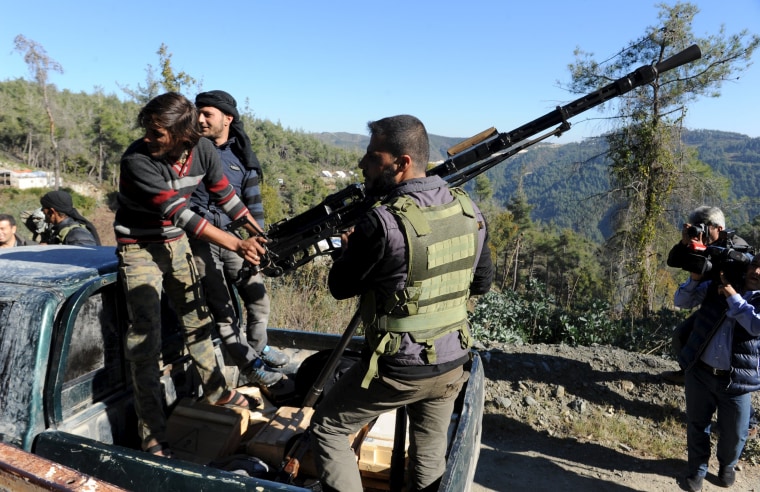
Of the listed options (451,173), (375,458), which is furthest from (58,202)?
(375,458)

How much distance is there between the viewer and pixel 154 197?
8.88 feet

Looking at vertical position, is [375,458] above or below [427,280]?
below

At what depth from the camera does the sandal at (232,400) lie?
10.4ft

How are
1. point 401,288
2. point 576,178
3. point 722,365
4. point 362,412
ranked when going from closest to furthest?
point 401,288
point 362,412
point 722,365
point 576,178

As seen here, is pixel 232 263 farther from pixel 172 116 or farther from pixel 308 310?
pixel 308 310

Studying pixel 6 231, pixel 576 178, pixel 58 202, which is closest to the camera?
pixel 6 231

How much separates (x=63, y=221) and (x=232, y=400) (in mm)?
3372

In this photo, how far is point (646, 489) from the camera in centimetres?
440

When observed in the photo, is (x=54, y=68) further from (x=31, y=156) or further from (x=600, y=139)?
(x=600, y=139)

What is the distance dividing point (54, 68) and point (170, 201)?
107 ft

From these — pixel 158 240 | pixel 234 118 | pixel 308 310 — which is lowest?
pixel 308 310

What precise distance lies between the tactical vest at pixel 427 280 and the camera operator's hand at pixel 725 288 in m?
2.54

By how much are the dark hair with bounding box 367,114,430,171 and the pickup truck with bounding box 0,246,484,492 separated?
1268 millimetres

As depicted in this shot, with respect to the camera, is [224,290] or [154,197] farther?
[224,290]
